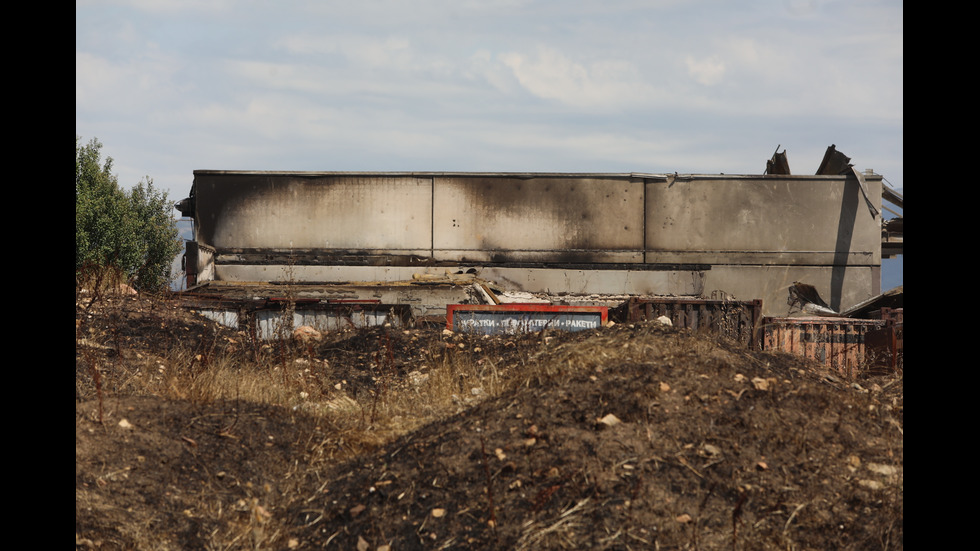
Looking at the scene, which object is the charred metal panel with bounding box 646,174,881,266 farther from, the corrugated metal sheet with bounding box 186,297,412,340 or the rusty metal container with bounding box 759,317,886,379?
the corrugated metal sheet with bounding box 186,297,412,340

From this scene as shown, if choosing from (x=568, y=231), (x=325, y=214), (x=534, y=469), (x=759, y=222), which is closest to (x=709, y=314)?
(x=568, y=231)

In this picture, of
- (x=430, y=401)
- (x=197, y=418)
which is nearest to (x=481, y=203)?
(x=430, y=401)

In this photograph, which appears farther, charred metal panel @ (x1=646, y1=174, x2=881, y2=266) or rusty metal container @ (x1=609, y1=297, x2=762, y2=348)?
charred metal panel @ (x1=646, y1=174, x2=881, y2=266)

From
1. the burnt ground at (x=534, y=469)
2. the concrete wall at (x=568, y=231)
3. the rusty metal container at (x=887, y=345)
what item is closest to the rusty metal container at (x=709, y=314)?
the rusty metal container at (x=887, y=345)

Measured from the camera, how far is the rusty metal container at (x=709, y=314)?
14.2m

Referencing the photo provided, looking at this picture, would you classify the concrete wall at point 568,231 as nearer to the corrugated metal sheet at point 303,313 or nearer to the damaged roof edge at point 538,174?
the damaged roof edge at point 538,174

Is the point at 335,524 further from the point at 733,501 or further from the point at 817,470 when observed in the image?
the point at 817,470

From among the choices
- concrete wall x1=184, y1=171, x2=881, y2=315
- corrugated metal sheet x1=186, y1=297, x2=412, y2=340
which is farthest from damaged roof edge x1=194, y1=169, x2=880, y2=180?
corrugated metal sheet x1=186, y1=297, x2=412, y2=340

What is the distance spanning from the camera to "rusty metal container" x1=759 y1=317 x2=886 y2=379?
A: 14.2m

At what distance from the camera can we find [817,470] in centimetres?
596

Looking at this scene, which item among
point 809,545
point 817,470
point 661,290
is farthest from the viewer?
point 661,290

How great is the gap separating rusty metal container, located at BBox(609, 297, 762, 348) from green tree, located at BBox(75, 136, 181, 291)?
21.4 metres

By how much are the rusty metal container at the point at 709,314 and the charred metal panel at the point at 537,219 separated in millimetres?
7526

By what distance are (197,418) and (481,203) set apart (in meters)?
15.4
